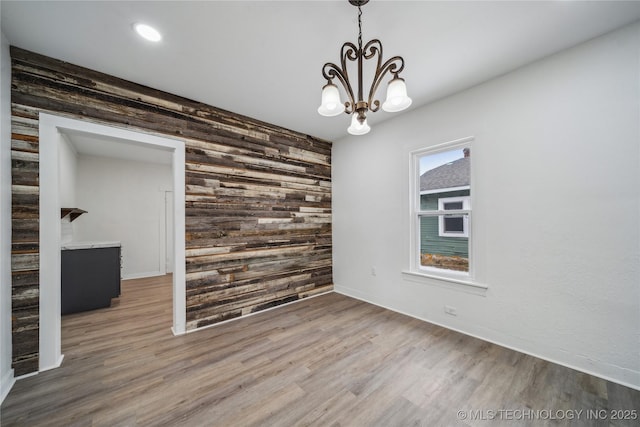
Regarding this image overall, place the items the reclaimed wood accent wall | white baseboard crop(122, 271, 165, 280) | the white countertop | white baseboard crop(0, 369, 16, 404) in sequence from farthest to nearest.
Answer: white baseboard crop(122, 271, 165, 280)
the white countertop
the reclaimed wood accent wall
white baseboard crop(0, 369, 16, 404)

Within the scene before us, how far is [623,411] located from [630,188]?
1594 mm

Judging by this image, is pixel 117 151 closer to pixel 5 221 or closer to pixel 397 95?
pixel 5 221

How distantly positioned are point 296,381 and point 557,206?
277cm

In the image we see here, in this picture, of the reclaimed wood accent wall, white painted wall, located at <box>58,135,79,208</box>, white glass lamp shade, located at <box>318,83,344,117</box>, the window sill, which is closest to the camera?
white glass lamp shade, located at <box>318,83,344,117</box>

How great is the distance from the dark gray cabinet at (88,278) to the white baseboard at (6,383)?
5.58ft

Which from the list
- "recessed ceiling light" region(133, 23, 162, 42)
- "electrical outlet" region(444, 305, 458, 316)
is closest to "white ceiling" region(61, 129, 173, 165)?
"recessed ceiling light" region(133, 23, 162, 42)

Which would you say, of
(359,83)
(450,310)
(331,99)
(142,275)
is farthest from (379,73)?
(142,275)

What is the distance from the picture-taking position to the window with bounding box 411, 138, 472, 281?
9.18 ft

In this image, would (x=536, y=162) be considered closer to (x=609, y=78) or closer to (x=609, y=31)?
(x=609, y=78)

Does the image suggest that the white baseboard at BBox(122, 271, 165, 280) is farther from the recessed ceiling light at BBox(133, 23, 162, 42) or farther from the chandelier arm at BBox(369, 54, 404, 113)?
the chandelier arm at BBox(369, 54, 404, 113)

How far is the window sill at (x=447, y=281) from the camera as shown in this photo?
261 cm

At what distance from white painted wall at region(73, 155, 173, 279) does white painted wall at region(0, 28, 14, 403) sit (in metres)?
3.63

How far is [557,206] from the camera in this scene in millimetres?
2141

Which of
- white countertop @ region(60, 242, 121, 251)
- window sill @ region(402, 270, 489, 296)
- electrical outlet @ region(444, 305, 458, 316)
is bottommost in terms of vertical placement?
electrical outlet @ region(444, 305, 458, 316)
